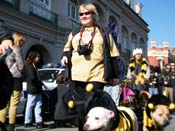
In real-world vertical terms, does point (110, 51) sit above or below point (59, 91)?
above

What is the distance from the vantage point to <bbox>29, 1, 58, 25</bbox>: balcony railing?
21.2m

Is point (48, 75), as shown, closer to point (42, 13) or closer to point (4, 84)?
point (4, 84)

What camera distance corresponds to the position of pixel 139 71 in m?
9.94

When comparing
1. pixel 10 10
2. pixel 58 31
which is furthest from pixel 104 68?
pixel 58 31

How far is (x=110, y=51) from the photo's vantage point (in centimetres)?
512

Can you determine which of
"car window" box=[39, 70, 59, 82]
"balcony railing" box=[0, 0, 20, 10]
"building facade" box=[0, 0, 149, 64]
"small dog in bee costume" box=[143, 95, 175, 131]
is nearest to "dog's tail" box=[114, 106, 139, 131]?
"small dog in bee costume" box=[143, 95, 175, 131]

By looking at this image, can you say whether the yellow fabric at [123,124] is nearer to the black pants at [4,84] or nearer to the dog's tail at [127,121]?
the dog's tail at [127,121]

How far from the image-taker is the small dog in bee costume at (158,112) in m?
6.16

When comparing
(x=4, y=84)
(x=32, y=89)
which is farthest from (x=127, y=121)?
(x=32, y=89)

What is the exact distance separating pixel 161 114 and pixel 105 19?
25.8 metres

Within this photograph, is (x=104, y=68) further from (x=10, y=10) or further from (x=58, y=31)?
(x=58, y=31)

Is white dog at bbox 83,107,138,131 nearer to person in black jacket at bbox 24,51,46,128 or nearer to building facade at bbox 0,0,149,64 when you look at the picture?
person in black jacket at bbox 24,51,46,128

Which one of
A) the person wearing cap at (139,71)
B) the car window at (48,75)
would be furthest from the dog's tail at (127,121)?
the car window at (48,75)

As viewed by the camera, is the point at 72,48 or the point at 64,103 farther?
the point at 72,48
